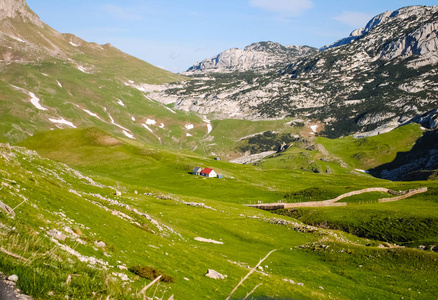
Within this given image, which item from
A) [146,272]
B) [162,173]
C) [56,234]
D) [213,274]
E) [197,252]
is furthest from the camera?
[162,173]

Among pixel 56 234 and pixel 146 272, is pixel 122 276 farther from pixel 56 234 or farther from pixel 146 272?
pixel 56 234

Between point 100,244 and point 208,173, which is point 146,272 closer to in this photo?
point 100,244

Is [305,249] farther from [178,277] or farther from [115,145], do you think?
[115,145]

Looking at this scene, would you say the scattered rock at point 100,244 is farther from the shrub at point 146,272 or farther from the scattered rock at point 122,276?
the scattered rock at point 122,276

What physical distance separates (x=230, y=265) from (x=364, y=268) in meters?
21.3

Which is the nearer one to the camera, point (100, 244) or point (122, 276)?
point (122, 276)

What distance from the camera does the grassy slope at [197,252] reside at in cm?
2086

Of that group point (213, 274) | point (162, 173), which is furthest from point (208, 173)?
point (213, 274)

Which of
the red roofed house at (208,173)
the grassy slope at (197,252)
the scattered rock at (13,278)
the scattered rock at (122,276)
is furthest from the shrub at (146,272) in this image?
the red roofed house at (208,173)

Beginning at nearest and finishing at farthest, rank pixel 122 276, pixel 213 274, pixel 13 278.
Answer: pixel 13 278 → pixel 122 276 → pixel 213 274

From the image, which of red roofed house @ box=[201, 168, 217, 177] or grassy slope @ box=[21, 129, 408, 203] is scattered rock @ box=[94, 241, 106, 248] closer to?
grassy slope @ box=[21, 129, 408, 203]

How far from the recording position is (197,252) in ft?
126

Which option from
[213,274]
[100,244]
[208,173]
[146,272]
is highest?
[100,244]

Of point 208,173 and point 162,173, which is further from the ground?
point 208,173
